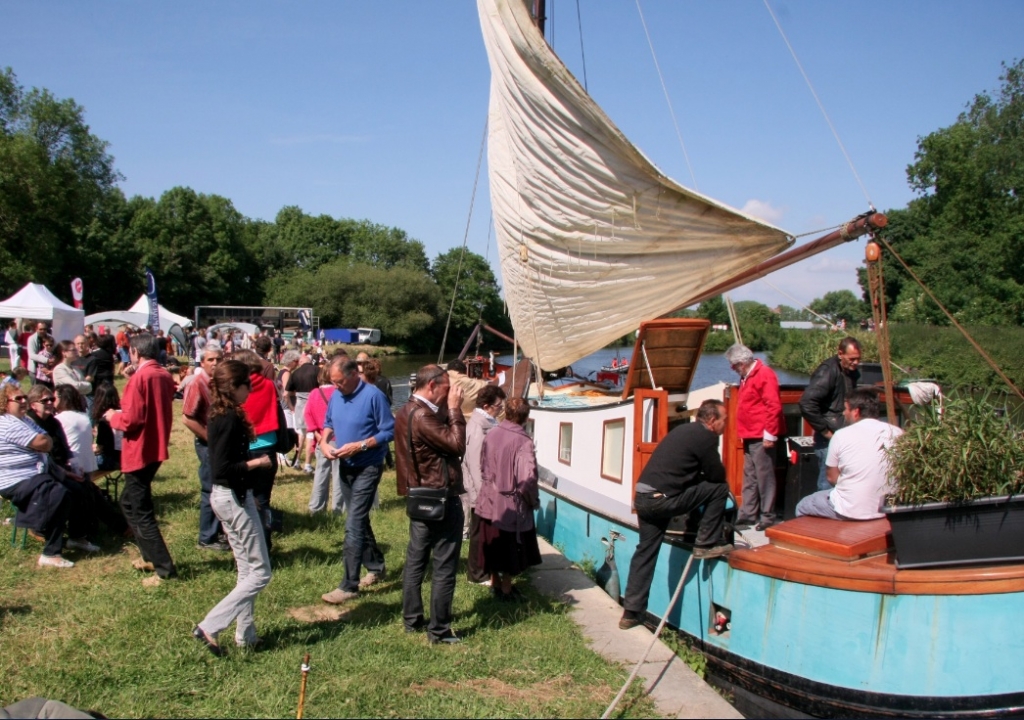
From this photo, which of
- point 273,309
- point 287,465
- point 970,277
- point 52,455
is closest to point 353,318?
point 273,309

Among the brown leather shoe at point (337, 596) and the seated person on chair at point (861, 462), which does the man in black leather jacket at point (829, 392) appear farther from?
the brown leather shoe at point (337, 596)

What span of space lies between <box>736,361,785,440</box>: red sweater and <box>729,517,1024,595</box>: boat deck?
1.14 m

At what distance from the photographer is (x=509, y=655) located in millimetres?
4879

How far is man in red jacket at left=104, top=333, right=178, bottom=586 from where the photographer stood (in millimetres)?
5672

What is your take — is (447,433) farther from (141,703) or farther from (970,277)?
(970,277)

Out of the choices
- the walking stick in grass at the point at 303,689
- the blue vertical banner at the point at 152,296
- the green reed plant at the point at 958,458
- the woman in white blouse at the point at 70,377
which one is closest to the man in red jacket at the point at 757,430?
the green reed plant at the point at 958,458

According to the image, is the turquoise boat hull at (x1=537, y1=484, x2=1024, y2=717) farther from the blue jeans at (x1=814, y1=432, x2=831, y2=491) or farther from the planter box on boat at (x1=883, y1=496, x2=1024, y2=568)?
the blue jeans at (x1=814, y1=432, x2=831, y2=491)

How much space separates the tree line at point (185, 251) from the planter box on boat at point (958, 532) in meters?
45.9

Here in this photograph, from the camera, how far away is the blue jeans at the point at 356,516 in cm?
573

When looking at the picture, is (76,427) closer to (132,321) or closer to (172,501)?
(172,501)

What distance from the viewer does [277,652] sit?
4695 mm

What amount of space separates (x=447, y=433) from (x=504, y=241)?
19.0ft

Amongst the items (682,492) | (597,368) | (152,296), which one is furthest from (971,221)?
(682,492)

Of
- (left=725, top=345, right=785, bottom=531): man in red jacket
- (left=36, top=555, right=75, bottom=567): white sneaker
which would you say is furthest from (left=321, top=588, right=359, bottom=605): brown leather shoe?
(left=725, top=345, right=785, bottom=531): man in red jacket
